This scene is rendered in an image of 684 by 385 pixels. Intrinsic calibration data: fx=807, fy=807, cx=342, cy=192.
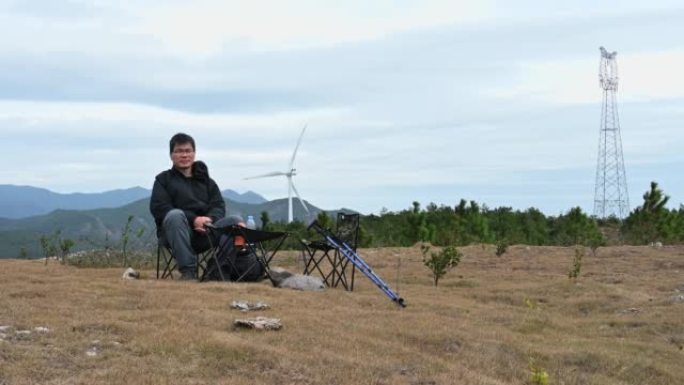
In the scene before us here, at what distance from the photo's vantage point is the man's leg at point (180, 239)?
29.5ft

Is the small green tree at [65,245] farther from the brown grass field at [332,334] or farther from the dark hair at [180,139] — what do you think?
the dark hair at [180,139]

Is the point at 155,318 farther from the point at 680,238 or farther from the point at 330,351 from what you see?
the point at 680,238

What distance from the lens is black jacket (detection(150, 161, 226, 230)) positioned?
30.6 ft

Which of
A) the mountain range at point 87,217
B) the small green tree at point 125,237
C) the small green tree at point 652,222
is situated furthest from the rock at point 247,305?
the small green tree at point 652,222

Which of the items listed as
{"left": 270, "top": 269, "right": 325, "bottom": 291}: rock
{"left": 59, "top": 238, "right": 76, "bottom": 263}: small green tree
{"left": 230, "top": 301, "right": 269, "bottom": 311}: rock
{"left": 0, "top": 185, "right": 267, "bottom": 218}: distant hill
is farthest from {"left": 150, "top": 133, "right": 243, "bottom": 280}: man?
{"left": 0, "top": 185, "right": 267, "bottom": 218}: distant hill

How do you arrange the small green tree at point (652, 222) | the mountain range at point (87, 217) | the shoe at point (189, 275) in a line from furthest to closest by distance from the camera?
the small green tree at point (652, 222) → the mountain range at point (87, 217) → the shoe at point (189, 275)

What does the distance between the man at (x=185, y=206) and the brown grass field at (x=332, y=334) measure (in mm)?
686

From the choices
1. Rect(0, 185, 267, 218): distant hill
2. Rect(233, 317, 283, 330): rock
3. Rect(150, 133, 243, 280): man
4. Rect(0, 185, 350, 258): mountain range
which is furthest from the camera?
Rect(0, 185, 267, 218): distant hill

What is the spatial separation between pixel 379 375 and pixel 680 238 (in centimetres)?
1891

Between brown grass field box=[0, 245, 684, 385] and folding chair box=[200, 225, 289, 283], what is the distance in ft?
1.90

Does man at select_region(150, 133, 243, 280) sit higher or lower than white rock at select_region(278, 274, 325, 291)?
higher

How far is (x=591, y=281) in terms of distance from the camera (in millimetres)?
11344

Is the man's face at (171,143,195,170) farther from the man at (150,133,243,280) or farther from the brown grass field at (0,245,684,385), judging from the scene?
the brown grass field at (0,245,684,385)

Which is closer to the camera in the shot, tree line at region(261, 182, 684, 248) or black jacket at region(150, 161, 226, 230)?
black jacket at region(150, 161, 226, 230)
